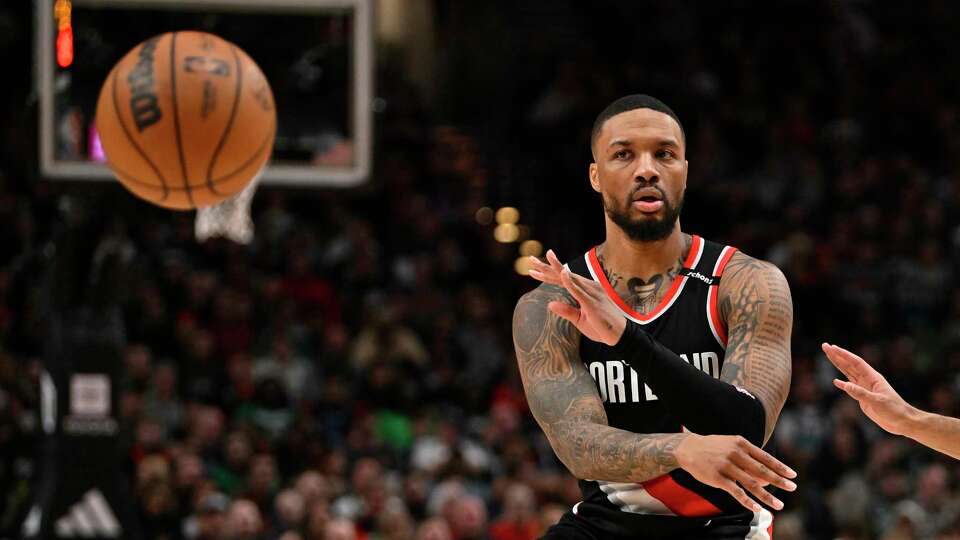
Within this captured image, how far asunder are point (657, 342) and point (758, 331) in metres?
0.45

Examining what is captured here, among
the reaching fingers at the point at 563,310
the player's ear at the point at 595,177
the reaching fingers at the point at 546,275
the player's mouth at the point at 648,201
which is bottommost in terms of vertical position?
the reaching fingers at the point at 563,310

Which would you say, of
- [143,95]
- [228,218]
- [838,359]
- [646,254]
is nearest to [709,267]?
[646,254]

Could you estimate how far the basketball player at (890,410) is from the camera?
16.6 ft

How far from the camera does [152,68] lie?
24.5 feet

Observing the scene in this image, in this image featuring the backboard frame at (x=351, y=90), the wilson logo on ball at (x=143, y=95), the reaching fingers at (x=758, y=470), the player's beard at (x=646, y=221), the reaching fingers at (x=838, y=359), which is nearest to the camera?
the reaching fingers at (x=758, y=470)

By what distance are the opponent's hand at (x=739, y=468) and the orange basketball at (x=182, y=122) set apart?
12.4ft

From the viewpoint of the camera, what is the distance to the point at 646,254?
17.4 feet

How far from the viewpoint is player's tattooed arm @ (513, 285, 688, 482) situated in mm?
4738

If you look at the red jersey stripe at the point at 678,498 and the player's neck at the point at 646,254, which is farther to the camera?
the player's neck at the point at 646,254

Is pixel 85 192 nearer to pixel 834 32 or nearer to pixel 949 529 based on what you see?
pixel 949 529

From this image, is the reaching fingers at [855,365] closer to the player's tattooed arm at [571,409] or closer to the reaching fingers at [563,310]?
the player's tattooed arm at [571,409]

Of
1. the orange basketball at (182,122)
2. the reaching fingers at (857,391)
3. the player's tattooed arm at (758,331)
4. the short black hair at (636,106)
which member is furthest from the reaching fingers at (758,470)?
the orange basketball at (182,122)

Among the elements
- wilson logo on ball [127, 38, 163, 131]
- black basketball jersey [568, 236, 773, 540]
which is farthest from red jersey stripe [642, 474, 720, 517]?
wilson logo on ball [127, 38, 163, 131]

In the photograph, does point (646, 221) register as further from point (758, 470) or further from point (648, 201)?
point (758, 470)
